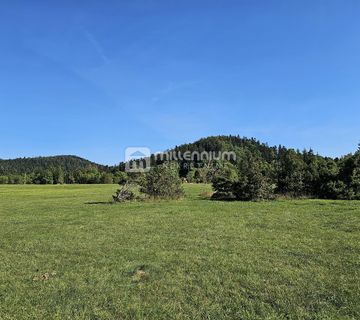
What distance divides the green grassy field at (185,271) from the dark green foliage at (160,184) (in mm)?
15111

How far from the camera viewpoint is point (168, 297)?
673 centimetres

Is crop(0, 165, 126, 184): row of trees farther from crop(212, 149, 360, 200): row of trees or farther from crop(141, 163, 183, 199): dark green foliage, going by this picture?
crop(212, 149, 360, 200): row of trees

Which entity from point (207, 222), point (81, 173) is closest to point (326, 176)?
point (207, 222)

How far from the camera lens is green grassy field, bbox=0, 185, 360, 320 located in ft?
20.4

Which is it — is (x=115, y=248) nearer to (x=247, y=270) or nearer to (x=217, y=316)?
(x=247, y=270)

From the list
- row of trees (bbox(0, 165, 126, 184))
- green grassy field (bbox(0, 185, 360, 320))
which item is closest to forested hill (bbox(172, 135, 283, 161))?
row of trees (bbox(0, 165, 126, 184))

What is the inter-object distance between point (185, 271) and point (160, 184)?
2209 cm

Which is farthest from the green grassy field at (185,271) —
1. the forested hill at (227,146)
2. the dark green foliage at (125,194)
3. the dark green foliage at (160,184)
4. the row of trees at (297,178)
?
the forested hill at (227,146)

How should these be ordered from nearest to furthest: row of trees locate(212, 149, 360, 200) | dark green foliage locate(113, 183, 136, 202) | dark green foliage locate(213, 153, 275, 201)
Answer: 1. dark green foliage locate(213, 153, 275, 201)
2. row of trees locate(212, 149, 360, 200)
3. dark green foliage locate(113, 183, 136, 202)

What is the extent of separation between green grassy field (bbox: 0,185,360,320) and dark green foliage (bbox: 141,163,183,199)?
15111 mm

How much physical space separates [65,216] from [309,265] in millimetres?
13483

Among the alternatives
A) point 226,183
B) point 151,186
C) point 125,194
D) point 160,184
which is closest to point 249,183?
point 226,183

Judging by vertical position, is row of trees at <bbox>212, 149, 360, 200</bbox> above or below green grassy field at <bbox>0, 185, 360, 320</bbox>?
above

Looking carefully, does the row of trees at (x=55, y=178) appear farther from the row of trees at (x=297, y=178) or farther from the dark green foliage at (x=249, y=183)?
the row of trees at (x=297, y=178)
